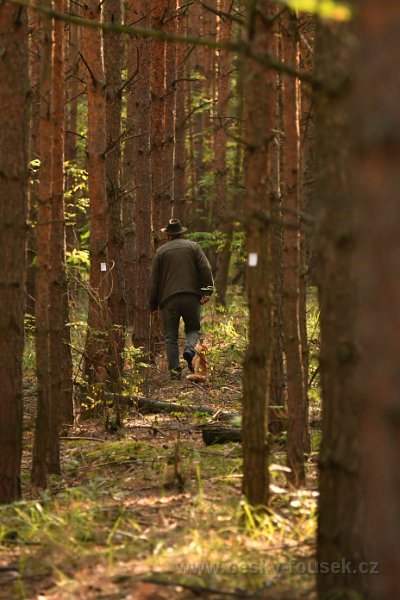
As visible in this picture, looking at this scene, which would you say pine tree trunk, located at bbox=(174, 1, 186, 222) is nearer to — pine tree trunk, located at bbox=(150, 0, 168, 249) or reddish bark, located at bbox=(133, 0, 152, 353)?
pine tree trunk, located at bbox=(150, 0, 168, 249)

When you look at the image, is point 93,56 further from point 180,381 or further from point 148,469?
point 148,469

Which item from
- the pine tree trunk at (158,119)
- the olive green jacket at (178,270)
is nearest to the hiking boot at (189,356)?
the olive green jacket at (178,270)

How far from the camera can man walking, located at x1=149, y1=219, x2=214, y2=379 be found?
12.5 m

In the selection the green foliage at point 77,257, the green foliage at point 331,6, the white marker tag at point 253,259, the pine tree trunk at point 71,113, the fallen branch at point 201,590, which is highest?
the pine tree trunk at point 71,113

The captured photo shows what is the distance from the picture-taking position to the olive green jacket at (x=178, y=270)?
12445 millimetres

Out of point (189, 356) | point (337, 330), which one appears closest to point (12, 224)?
point (337, 330)

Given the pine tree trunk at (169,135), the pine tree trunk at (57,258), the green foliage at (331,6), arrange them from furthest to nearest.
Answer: the pine tree trunk at (169,135) → the pine tree trunk at (57,258) → the green foliage at (331,6)

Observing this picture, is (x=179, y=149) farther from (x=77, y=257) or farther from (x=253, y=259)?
(x=253, y=259)

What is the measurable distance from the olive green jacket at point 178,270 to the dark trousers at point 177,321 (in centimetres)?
11

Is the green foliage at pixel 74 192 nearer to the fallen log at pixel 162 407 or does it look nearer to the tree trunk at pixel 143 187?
the tree trunk at pixel 143 187

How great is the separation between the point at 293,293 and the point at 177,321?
6.47 metres

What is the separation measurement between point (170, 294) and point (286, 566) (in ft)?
26.5

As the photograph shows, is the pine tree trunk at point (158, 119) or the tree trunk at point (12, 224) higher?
the pine tree trunk at point (158, 119)

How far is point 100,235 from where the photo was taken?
1020 cm
